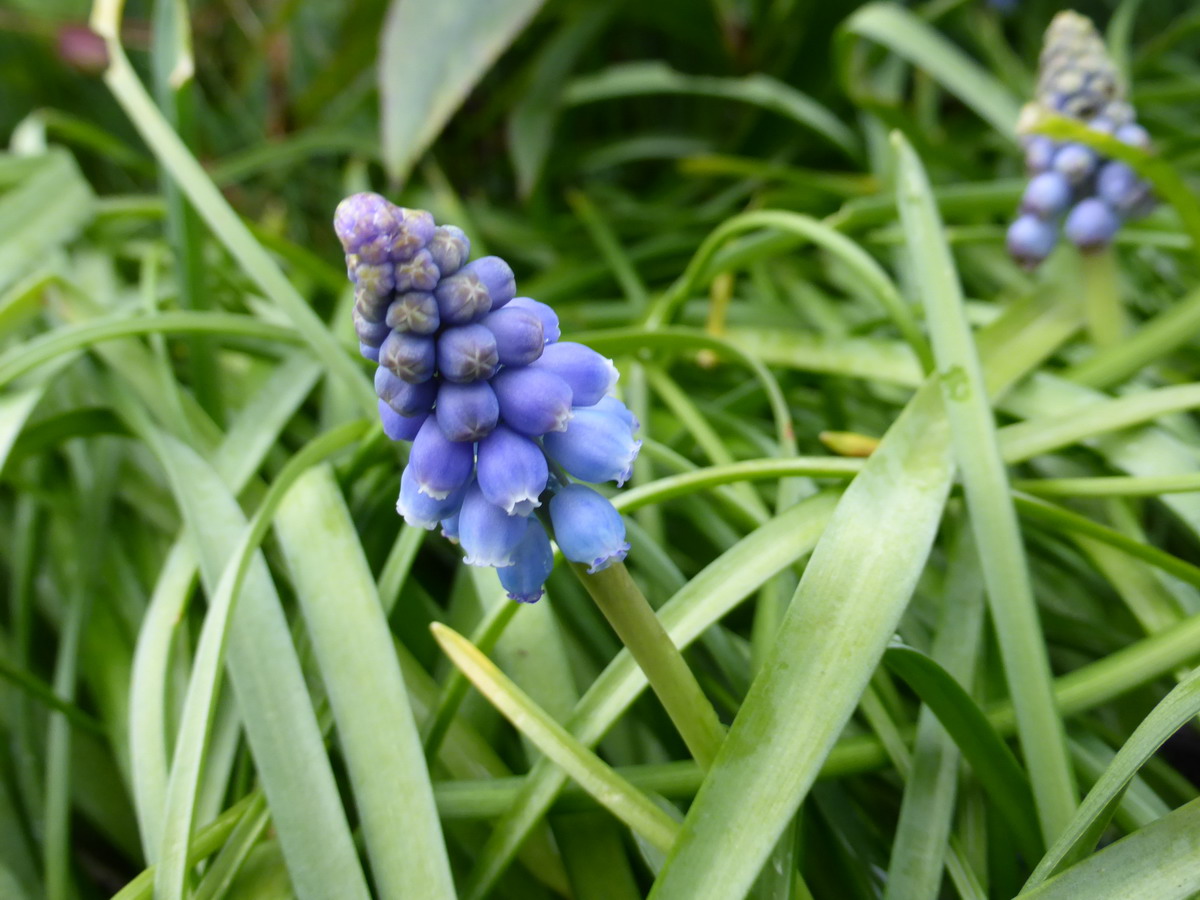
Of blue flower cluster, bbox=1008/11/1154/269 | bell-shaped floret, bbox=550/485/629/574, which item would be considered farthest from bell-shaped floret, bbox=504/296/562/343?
blue flower cluster, bbox=1008/11/1154/269

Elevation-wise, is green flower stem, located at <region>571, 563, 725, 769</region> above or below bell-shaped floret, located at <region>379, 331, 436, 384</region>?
below

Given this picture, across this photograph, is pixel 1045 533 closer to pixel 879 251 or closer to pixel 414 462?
pixel 879 251

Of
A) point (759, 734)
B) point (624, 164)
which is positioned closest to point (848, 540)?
point (759, 734)

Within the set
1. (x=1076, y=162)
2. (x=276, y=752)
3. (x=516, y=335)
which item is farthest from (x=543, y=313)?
(x=1076, y=162)

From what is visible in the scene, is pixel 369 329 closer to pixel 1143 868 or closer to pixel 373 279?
pixel 373 279

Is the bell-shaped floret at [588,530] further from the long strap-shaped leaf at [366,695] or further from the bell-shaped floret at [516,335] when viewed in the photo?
the long strap-shaped leaf at [366,695]

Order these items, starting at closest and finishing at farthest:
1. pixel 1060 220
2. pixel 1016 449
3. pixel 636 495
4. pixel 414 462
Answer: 1. pixel 414 462
2. pixel 636 495
3. pixel 1016 449
4. pixel 1060 220

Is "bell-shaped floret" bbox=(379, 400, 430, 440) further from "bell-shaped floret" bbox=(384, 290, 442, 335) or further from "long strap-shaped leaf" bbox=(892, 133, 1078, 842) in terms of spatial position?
"long strap-shaped leaf" bbox=(892, 133, 1078, 842)
